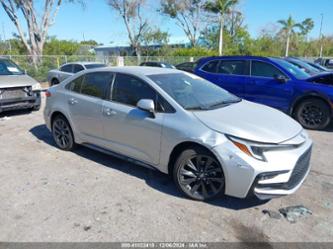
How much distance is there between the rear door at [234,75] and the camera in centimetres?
772

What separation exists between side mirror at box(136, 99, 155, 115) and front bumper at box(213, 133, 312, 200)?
950 millimetres

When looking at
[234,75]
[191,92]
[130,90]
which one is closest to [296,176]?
[191,92]

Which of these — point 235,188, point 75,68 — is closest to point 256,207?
point 235,188

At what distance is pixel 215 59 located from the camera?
27.6 feet

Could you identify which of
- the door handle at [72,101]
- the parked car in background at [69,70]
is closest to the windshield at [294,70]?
the door handle at [72,101]

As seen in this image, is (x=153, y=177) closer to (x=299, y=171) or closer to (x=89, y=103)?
(x=89, y=103)

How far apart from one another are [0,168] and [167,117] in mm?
2854

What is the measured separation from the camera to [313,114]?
6.74 m

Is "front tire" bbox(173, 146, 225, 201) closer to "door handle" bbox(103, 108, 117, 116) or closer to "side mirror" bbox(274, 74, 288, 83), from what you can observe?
"door handle" bbox(103, 108, 117, 116)

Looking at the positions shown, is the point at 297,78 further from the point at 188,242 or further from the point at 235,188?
the point at 188,242

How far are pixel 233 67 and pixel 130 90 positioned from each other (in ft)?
15.5

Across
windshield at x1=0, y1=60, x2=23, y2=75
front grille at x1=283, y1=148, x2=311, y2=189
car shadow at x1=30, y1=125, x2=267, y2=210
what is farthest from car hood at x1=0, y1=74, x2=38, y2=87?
front grille at x1=283, y1=148, x2=311, y2=189

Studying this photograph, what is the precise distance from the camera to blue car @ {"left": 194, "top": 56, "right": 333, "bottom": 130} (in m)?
6.60

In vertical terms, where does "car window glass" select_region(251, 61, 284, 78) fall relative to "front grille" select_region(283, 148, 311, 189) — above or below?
above
